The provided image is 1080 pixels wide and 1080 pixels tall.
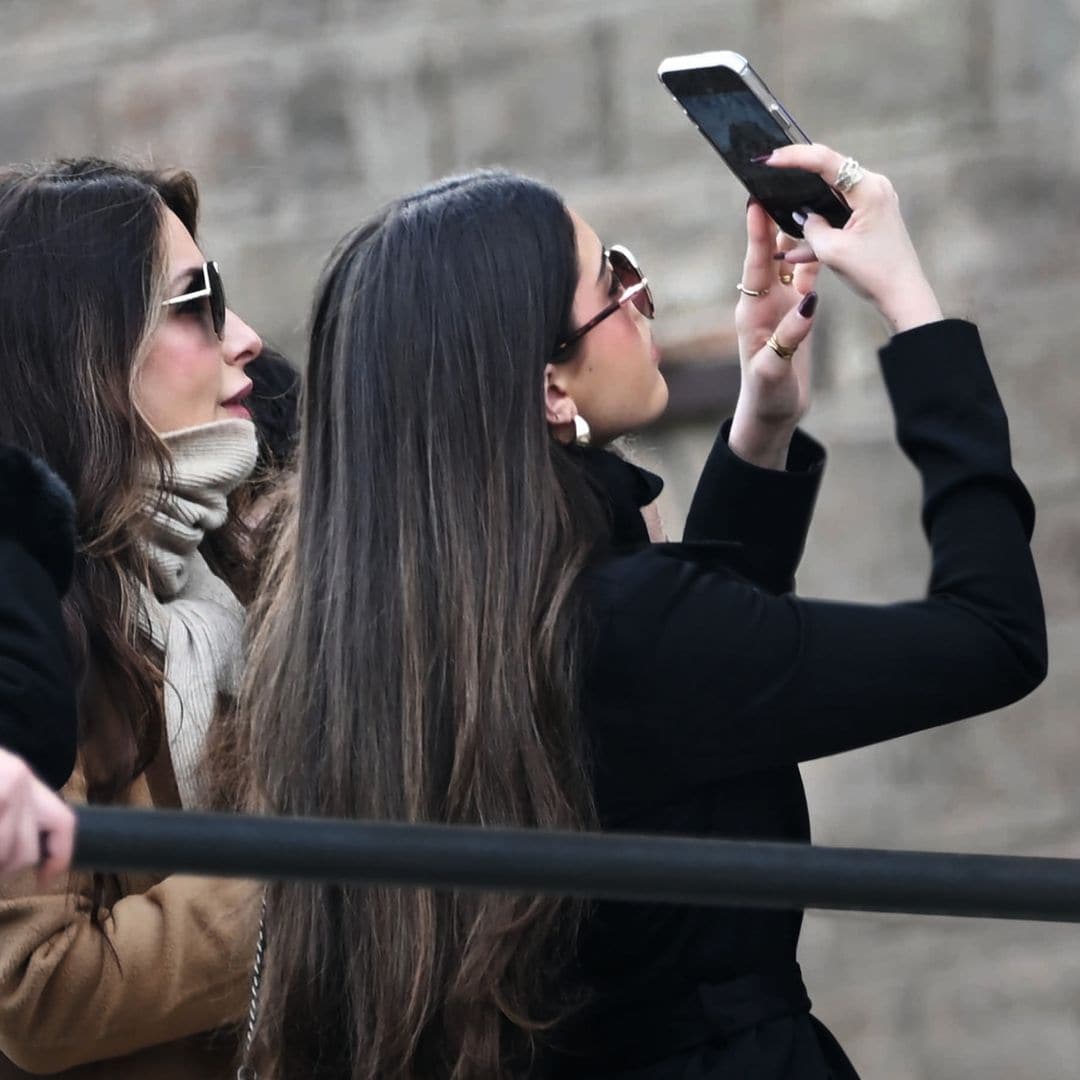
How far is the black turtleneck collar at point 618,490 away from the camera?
2.05 m

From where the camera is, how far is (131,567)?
91.4 inches

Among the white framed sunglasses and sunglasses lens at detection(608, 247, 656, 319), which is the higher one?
sunglasses lens at detection(608, 247, 656, 319)

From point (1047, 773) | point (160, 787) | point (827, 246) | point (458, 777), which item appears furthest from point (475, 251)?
point (1047, 773)

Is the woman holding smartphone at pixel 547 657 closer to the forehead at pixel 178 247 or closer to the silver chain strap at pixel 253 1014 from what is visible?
the silver chain strap at pixel 253 1014

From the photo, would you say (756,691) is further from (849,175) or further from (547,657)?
(849,175)

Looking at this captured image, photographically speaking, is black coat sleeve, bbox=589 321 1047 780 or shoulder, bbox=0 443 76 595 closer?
shoulder, bbox=0 443 76 595

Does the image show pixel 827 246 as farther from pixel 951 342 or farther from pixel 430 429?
pixel 430 429

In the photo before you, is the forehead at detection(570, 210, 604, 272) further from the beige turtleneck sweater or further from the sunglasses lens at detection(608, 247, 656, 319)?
the beige turtleneck sweater

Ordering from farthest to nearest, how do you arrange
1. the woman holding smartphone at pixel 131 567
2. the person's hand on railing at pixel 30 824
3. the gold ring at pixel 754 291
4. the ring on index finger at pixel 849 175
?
the gold ring at pixel 754 291
the woman holding smartphone at pixel 131 567
the ring on index finger at pixel 849 175
the person's hand on railing at pixel 30 824

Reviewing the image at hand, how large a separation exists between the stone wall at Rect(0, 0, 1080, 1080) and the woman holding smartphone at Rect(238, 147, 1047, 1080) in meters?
1.87

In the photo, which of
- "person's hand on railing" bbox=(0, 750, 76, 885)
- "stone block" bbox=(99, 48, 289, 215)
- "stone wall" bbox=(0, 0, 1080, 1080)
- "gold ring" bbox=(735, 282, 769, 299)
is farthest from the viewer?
"stone block" bbox=(99, 48, 289, 215)

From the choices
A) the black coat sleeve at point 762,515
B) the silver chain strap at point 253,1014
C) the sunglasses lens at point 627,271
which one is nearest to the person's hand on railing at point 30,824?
the silver chain strap at point 253,1014

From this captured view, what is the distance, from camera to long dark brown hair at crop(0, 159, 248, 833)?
2240 mm

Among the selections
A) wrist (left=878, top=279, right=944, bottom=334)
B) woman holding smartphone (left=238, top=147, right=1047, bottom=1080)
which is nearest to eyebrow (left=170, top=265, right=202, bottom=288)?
woman holding smartphone (left=238, top=147, right=1047, bottom=1080)
